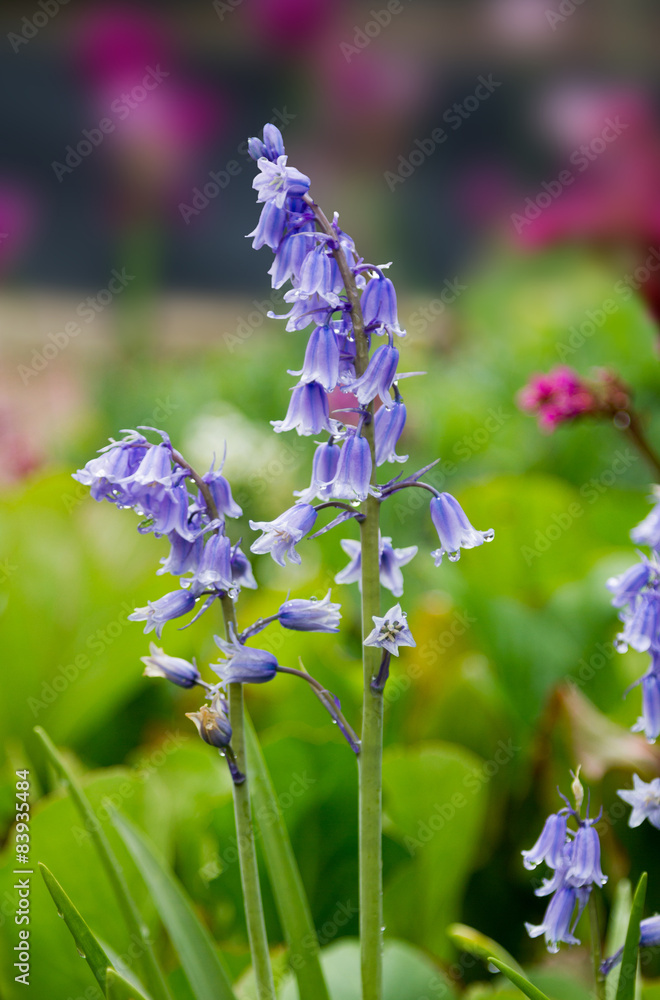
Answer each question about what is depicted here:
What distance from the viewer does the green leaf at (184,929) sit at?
0.49m

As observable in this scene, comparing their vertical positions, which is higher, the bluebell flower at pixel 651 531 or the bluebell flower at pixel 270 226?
the bluebell flower at pixel 270 226

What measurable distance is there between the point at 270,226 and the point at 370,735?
0.23 meters

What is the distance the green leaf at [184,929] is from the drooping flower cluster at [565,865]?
16 centimetres

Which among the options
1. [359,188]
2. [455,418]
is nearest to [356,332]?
[455,418]

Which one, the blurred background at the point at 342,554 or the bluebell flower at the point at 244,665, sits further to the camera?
the blurred background at the point at 342,554

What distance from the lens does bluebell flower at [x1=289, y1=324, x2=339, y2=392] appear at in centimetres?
42

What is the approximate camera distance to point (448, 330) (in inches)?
98.5

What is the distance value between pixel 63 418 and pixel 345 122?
1292 mm

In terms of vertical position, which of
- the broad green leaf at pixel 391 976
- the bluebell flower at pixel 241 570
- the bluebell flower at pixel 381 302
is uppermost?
the bluebell flower at pixel 381 302

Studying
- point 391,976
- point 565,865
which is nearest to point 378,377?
point 565,865
